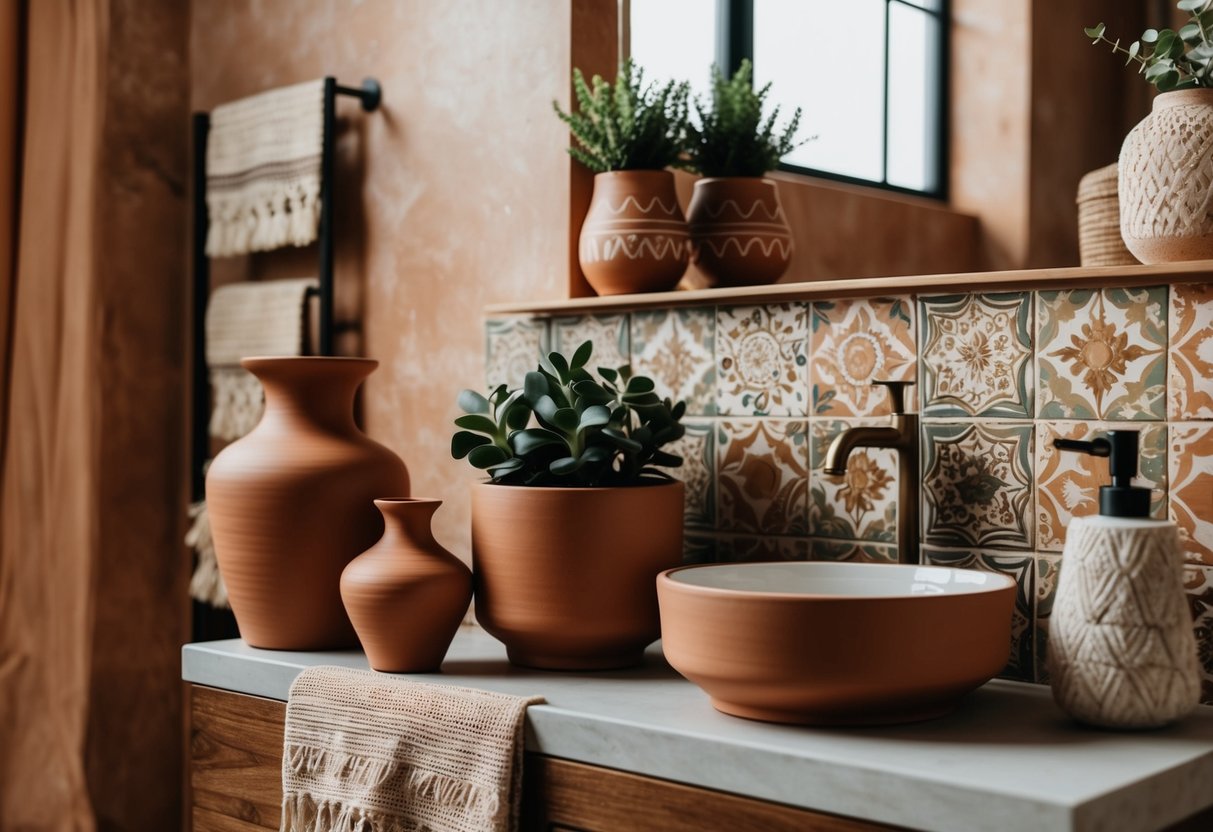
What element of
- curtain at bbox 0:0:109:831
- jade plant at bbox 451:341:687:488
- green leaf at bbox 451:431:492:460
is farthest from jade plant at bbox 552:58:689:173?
curtain at bbox 0:0:109:831

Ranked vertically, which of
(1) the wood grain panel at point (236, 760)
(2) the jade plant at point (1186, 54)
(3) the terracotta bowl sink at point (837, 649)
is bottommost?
(1) the wood grain panel at point (236, 760)

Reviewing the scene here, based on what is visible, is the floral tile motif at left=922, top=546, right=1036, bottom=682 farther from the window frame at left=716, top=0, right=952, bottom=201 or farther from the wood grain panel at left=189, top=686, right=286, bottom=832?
the window frame at left=716, top=0, right=952, bottom=201

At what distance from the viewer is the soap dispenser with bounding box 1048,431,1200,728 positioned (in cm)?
101

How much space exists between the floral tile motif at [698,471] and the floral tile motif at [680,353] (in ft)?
0.08

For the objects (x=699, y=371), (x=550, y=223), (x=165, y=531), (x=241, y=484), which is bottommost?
(x=165, y=531)

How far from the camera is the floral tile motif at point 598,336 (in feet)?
5.09

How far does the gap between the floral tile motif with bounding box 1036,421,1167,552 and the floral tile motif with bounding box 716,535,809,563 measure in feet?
0.88

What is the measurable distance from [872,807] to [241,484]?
2.51 ft

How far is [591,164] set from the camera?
154 cm

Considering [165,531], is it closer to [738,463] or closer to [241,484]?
[241,484]

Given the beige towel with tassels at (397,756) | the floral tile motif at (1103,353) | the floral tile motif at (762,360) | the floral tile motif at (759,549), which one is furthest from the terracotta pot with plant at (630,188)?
the beige towel with tassels at (397,756)

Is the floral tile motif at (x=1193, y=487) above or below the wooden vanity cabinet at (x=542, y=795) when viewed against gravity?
above

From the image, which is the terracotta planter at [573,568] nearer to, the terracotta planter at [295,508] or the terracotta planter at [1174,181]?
the terracotta planter at [295,508]

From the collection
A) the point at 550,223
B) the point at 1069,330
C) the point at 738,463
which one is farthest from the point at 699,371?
the point at 1069,330
